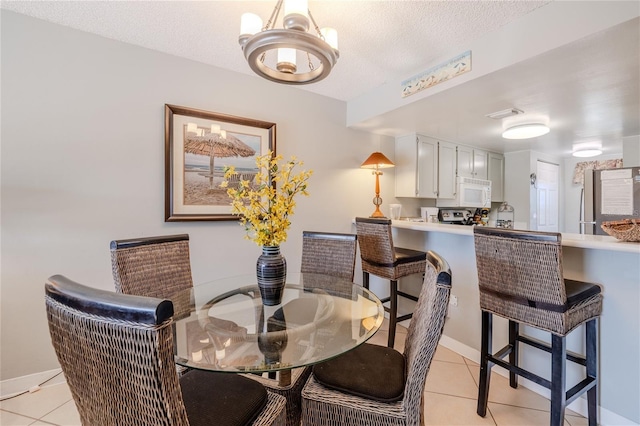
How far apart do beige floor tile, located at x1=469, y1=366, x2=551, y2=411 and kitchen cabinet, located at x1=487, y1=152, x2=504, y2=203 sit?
3331mm

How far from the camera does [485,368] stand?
169cm

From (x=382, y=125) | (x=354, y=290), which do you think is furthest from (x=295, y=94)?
(x=354, y=290)

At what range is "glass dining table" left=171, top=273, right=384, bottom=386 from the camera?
997 mm

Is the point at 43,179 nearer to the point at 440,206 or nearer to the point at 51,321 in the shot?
the point at 51,321

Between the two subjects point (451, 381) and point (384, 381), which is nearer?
point (384, 381)

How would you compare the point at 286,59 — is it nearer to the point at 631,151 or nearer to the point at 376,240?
the point at 376,240

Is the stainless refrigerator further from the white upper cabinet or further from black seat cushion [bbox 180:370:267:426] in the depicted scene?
black seat cushion [bbox 180:370:267:426]

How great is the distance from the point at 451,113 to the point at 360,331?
232cm

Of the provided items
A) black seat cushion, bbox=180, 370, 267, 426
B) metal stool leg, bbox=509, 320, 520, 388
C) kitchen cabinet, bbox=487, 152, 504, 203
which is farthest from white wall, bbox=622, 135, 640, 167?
black seat cushion, bbox=180, 370, 267, 426

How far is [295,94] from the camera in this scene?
2826mm

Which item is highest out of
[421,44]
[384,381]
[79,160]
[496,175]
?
[421,44]

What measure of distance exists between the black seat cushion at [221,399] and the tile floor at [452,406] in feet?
3.80

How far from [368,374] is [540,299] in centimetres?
98

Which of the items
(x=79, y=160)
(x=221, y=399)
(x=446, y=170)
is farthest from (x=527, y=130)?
(x=79, y=160)
